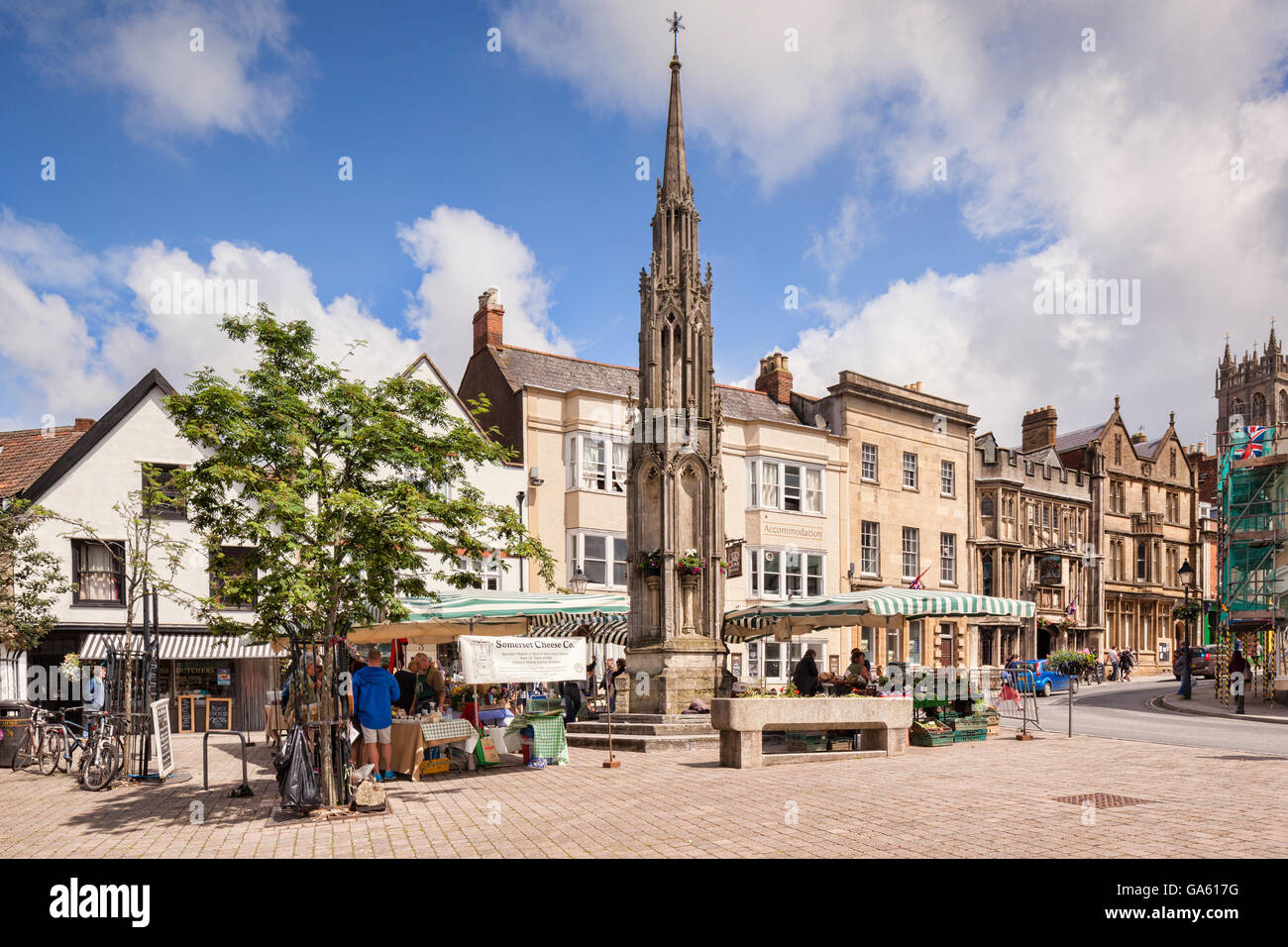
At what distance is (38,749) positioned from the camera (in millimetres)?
17562

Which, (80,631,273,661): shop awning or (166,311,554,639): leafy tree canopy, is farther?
(80,631,273,661): shop awning

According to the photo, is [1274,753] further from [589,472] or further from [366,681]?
[589,472]

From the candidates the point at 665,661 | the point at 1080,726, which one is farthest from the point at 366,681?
the point at 1080,726

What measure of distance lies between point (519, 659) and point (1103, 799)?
8032mm

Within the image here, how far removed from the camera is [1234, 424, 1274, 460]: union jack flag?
38656 mm

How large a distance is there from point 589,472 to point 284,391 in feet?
74.2

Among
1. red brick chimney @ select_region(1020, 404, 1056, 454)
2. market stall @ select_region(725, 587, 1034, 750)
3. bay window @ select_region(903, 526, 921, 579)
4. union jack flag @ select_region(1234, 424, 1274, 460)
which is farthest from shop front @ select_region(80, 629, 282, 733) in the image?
red brick chimney @ select_region(1020, 404, 1056, 454)

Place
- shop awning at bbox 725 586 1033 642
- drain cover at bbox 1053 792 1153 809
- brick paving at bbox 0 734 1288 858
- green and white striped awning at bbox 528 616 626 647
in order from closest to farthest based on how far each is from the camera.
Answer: brick paving at bbox 0 734 1288 858 → drain cover at bbox 1053 792 1153 809 → shop awning at bbox 725 586 1033 642 → green and white striped awning at bbox 528 616 626 647

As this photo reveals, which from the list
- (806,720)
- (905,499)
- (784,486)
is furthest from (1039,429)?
(806,720)

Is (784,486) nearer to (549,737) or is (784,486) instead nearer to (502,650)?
(549,737)

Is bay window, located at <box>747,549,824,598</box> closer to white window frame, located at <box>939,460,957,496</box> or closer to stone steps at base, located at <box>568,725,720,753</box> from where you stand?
white window frame, located at <box>939,460,957,496</box>

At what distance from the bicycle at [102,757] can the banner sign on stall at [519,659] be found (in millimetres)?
5164

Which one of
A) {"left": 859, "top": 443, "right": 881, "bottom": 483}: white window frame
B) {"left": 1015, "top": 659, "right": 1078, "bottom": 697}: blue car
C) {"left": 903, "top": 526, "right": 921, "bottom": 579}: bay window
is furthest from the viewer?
{"left": 903, "top": 526, "right": 921, "bottom": 579}: bay window

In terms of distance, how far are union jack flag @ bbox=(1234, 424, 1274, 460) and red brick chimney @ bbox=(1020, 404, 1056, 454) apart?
52.6 feet
